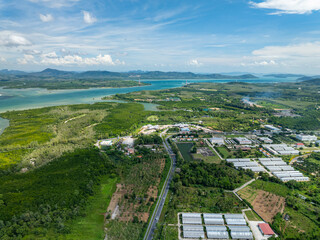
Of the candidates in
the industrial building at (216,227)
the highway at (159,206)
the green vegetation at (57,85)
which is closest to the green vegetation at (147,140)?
the highway at (159,206)

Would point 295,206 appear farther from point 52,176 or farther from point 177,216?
point 52,176

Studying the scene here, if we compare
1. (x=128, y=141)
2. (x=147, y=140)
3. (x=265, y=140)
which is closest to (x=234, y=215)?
(x=147, y=140)

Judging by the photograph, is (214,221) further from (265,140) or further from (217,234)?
(265,140)

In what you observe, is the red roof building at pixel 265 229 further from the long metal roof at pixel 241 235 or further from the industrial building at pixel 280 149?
the industrial building at pixel 280 149

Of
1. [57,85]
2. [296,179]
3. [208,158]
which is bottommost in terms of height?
[296,179]

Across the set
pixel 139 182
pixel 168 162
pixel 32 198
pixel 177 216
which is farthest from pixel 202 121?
pixel 32 198

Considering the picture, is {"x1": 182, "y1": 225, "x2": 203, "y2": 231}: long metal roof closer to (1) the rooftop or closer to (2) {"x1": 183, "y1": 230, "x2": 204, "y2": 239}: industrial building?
(2) {"x1": 183, "y1": 230, "x2": 204, "y2": 239}: industrial building
